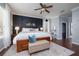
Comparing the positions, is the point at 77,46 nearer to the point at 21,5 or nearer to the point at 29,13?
the point at 29,13

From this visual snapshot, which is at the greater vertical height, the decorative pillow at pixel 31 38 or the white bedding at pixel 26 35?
the white bedding at pixel 26 35

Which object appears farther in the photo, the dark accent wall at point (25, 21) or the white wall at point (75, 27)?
the white wall at point (75, 27)

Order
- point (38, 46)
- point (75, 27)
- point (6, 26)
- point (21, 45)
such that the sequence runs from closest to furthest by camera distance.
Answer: point (21, 45)
point (6, 26)
point (38, 46)
point (75, 27)

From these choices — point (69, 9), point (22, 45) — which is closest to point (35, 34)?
point (22, 45)

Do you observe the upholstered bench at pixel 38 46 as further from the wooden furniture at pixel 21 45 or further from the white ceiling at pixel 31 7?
the white ceiling at pixel 31 7

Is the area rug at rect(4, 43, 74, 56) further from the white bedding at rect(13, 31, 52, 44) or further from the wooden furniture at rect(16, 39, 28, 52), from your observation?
the white bedding at rect(13, 31, 52, 44)

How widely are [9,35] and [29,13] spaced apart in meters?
0.76

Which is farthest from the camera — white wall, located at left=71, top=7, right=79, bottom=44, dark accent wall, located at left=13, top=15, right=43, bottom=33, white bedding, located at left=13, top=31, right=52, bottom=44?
white wall, located at left=71, top=7, right=79, bottom=44

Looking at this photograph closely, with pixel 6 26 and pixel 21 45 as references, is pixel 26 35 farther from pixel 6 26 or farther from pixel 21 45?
pixel 6 26

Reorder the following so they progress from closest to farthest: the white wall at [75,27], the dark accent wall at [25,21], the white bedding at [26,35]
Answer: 1. the white bedding at [26,35]
2. the dark accent wall at [25,21]
3. the white wall at [75,27]

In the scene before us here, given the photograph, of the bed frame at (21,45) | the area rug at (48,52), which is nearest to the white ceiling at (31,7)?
the bed frame at (21,45)

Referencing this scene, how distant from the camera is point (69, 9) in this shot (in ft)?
5.74

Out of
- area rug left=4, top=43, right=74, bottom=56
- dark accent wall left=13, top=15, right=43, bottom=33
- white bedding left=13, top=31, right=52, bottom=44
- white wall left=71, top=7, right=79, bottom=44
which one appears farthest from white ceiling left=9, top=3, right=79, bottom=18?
area rug left=4, top=43, right=74, bottom=56

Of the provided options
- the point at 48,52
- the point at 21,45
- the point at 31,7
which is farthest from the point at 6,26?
the point at 48,52
